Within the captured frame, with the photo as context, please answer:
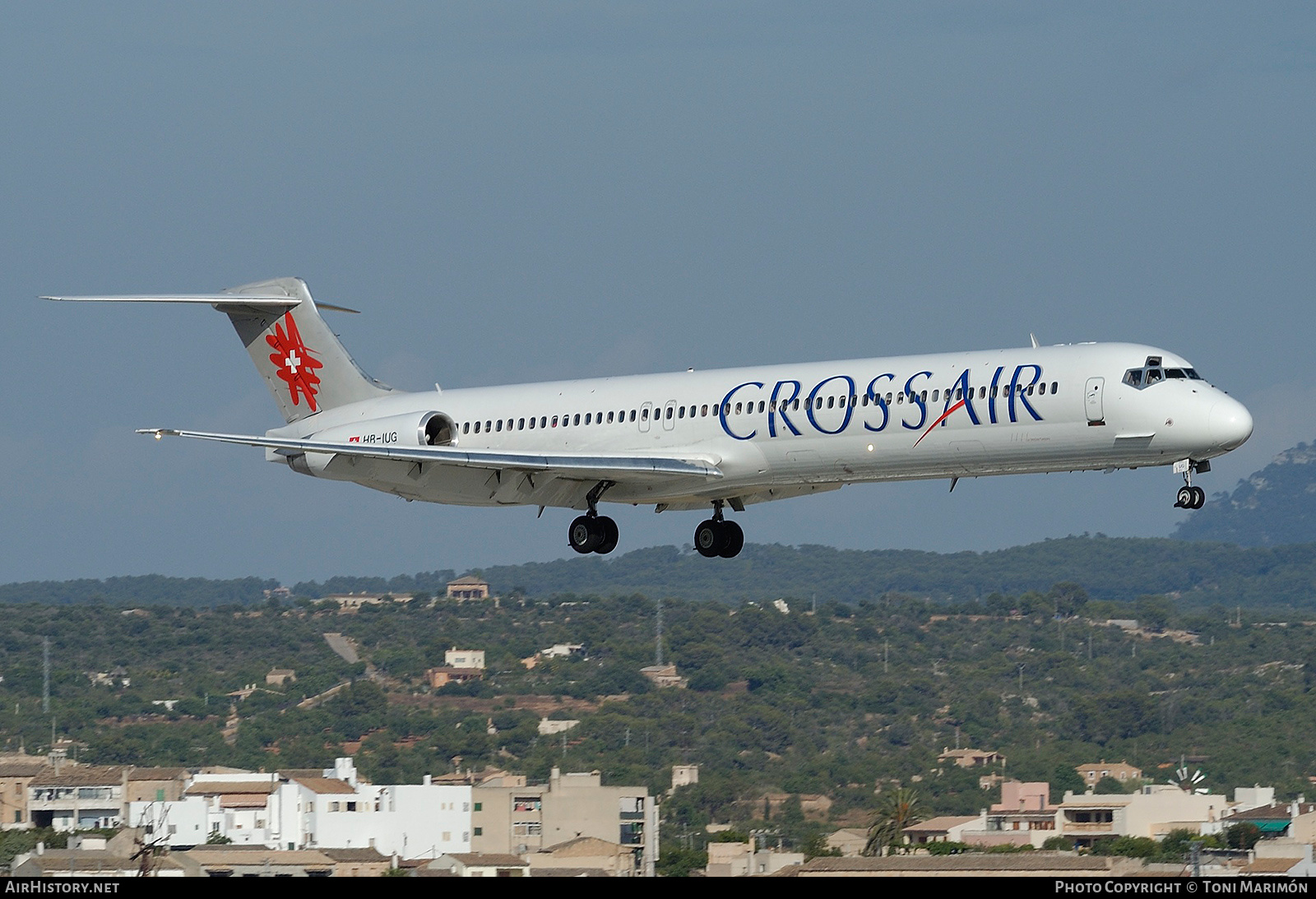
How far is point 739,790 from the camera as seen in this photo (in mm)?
77062

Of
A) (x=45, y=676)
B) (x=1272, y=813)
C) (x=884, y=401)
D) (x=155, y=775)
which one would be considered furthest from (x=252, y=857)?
(x=45, y=676)

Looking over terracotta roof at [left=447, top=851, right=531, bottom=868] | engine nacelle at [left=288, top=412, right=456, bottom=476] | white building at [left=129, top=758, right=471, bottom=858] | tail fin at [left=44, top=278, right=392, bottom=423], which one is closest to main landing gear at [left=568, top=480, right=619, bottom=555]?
engine nacelle at [left=288, top=412, right=456, bottom=476]

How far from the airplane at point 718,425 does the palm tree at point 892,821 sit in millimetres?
A: 24918

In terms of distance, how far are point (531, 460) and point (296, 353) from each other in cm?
864

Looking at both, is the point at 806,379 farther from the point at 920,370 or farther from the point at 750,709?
the point at 750,709

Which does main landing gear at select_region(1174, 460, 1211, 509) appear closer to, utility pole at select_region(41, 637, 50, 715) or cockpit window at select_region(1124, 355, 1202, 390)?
cockpit window at select_region(1124, 355, 1202, 390)

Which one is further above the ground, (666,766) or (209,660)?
(209,660)

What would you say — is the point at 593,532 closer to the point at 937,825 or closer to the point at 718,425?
the point at 718,425

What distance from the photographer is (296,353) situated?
4166cm

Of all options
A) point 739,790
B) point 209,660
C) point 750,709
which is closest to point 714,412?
point 739,790

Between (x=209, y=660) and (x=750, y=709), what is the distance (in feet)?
143

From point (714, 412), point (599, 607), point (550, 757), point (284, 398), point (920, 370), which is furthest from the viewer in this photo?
point (599, 607)

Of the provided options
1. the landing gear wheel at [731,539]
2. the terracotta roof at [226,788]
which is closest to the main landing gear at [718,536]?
the landing gear wheel at [731,539]
